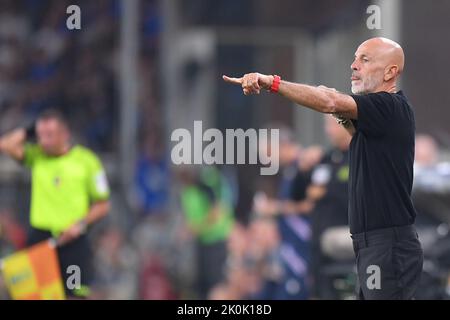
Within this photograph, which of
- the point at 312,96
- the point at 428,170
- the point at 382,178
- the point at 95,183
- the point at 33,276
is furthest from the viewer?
the point at 428,170

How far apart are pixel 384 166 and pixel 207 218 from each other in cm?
1249

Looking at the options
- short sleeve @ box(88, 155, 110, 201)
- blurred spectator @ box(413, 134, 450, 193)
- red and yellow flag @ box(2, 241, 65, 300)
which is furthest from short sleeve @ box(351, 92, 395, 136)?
blurred spectator @ box(413, 134, 450, 193)

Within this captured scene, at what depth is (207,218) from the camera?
792 inches

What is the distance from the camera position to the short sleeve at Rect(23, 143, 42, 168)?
38.1 ft

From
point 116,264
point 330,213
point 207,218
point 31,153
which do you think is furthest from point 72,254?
point 207,218

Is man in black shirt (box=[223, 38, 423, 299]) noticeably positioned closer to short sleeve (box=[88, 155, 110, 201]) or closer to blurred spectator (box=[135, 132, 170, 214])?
short sleeve (box=[88, 155, 110, 201])

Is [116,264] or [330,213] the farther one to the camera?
[116,264]

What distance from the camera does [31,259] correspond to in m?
11.1

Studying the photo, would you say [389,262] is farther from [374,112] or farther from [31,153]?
[31,153]

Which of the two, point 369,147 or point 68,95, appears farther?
point 68,95

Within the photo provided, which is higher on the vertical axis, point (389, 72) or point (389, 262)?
point (389, 72)
